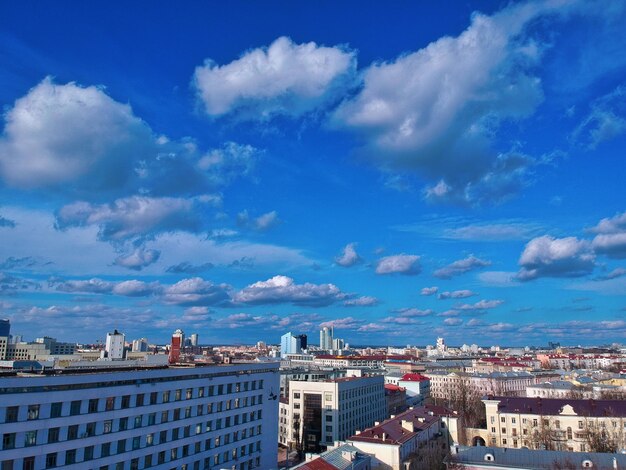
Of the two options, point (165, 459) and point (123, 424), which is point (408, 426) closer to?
point (165, 459)

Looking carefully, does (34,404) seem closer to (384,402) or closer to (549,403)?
(549,403)

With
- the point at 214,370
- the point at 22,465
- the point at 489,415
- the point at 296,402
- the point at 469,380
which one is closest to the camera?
the point at 22,465

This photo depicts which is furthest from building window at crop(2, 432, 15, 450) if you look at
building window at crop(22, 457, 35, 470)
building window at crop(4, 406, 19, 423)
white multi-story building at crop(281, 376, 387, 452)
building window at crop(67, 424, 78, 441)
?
white multi-story building at crop(281, 376, 387, 452)

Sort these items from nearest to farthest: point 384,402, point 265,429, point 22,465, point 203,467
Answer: point 22,465 → point 203,467 → point 265,429 → point 384,402

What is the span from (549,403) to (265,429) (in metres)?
56.2

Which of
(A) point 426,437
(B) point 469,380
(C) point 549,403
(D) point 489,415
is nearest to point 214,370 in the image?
(A) point 426,437

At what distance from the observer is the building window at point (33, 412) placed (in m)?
43.8

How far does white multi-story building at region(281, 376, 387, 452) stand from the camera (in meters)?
101

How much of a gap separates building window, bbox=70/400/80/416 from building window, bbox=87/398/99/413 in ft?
3.86

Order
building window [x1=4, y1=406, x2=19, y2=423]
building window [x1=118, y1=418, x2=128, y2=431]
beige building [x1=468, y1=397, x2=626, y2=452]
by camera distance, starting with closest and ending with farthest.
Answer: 1. building window [x1=4, y1=406, x2=19, y2=423]
2. building window [x1=118, y1=418, x2=128, y2=431]
3. beige building [x1=468, y1=397, x2=626, y2=452]

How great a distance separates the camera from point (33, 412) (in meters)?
44.1

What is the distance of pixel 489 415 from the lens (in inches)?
3762

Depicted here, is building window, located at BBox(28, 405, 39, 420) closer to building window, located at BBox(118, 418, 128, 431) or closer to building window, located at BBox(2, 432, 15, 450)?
building window, located at BBox(2, 432, 15, 450)

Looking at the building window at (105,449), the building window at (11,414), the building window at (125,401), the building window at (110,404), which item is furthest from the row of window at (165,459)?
the building window at (125,401)
